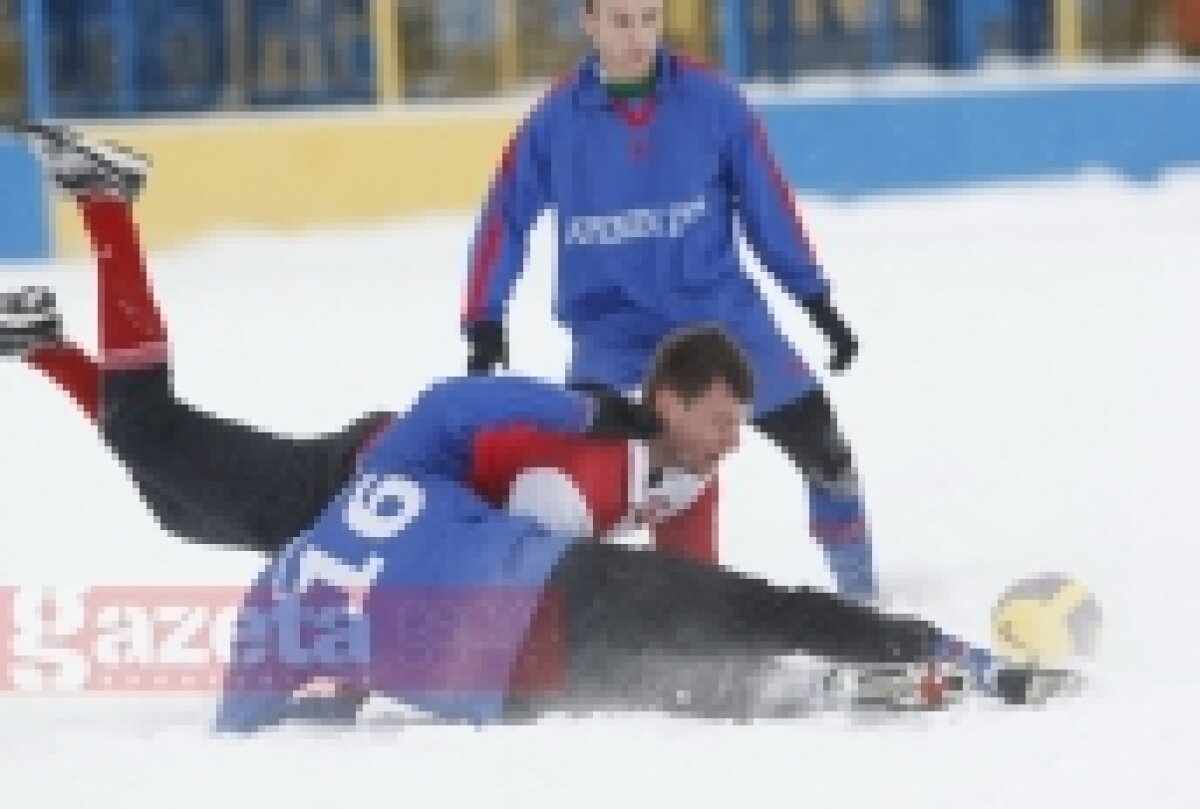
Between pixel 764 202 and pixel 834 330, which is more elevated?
pixel 764 202

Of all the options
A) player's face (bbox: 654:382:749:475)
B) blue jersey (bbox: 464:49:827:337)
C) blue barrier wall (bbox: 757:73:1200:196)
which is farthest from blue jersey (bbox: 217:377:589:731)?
blue barrier wall (bbox: 757:73:1200:196)

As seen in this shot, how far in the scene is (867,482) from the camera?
6.79 meters

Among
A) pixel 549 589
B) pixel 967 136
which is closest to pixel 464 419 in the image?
pixel 549 589

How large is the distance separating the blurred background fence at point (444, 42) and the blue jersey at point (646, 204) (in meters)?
9.75

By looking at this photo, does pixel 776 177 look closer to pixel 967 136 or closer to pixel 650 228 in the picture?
pixel 650 228

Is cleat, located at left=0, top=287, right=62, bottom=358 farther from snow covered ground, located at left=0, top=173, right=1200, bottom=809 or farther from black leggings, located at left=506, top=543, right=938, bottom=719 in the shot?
black leggings, located at left=506, top=543, right=938, bottom=719

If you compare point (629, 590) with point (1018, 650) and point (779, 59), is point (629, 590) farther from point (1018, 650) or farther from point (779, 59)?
point (779, 59)

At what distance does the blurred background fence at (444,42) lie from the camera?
1521 centimetres

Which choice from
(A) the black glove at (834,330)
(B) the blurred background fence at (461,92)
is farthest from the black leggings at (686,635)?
(B) the blurred background fence at (461,92)

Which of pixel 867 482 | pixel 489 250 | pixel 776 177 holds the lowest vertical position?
pixel 867 482

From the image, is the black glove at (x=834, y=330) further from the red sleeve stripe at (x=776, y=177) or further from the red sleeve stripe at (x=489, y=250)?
the red sleeve stripe at (x=489, y=250)

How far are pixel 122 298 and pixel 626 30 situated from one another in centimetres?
99

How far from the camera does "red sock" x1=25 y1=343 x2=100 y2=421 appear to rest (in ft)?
16.1

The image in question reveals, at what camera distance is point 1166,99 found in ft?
43.2
